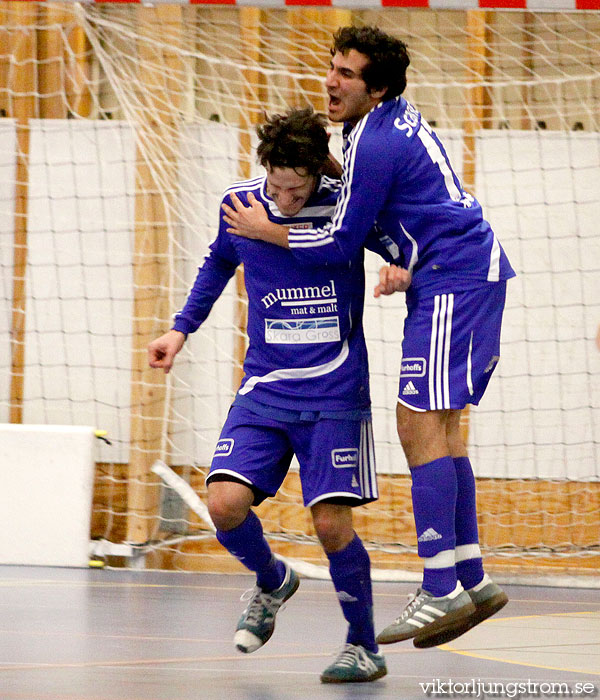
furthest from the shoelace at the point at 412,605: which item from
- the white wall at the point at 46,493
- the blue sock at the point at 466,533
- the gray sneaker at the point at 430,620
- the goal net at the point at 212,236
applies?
the white wall at the point at 46,493

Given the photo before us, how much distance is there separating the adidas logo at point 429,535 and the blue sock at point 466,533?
0.21m

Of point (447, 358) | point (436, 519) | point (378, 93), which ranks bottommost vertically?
point (436, 519)

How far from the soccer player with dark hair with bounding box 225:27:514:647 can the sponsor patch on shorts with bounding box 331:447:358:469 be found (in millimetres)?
138

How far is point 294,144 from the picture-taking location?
2.94 m

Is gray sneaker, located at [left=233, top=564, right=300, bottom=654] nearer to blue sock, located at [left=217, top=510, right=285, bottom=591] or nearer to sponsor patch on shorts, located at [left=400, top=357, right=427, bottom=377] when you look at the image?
blue sock, located at [left=217, top=510, right=285, bottom=591]

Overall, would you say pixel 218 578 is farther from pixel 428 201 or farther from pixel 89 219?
pixel 428 201

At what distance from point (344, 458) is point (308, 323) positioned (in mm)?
363

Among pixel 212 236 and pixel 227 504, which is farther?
pixel 212 236

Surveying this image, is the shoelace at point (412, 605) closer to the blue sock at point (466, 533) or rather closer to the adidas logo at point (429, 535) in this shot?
the adidas logo at point (429, 535)

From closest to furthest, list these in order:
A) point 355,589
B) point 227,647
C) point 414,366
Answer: point 414,366, point 355,589, point 227,647

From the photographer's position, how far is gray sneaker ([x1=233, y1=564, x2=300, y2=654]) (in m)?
3.19

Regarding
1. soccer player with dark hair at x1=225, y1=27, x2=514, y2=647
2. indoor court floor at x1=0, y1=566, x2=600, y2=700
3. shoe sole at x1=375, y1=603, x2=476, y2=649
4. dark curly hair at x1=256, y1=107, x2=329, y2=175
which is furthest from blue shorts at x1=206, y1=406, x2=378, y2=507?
dark curly hair at x1=256, y1=107, x2=329, y2=175

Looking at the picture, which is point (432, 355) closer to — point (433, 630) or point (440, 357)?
point (440, 357)

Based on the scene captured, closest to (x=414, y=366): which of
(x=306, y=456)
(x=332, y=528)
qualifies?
(x=306, y=456)
